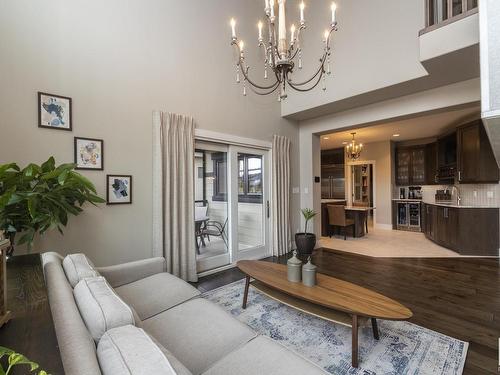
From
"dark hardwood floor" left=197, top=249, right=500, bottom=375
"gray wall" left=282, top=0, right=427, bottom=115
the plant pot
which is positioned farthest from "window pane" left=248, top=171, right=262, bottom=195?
"gray wall" left=282, top=0, right=427, bottom=115

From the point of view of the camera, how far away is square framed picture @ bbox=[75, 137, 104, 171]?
2662 mm

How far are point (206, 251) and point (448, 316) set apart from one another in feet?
10.2

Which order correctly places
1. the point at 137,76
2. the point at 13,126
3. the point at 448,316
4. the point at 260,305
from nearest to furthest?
1. the point at 13,126
2. the point at 448,316
3. the point at 260,305
4. the point at 137,76

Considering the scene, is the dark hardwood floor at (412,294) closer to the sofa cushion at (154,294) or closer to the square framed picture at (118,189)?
the sofa cushion at (154,294)

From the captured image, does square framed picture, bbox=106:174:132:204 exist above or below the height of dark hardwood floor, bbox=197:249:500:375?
above

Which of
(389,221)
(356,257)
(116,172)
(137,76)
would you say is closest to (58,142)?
(116,172)

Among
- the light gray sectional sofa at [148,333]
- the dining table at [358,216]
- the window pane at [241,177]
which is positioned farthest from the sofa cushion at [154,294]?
the dining table at [358,216]

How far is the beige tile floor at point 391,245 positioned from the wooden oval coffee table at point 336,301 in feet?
9.93

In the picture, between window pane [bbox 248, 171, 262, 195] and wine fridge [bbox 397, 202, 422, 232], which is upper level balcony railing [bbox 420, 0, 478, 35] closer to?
window pane [bbox 248, 171, 262, 195]

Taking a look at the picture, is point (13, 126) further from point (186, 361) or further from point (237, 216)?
point (237, 216)

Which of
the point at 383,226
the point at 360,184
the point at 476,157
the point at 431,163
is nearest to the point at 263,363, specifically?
the point at 476,157

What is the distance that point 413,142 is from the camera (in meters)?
7.57

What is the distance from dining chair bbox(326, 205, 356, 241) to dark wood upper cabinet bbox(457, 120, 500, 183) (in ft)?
8.00

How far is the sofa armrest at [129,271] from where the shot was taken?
2.15 m
